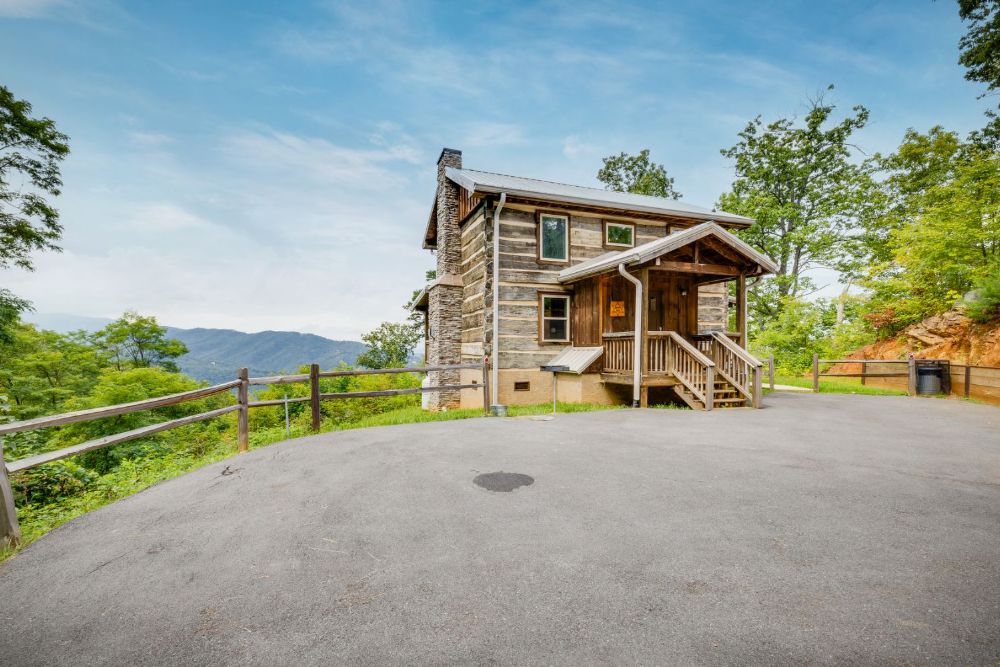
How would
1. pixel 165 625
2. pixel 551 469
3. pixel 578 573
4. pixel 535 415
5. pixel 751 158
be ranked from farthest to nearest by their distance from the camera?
pixel 751 158
pixel 535 415
pixel 551 469
pixel 578 573
pixel 165 625

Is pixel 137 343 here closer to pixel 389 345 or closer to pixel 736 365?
pixel 389 345

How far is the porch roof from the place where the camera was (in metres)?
10.5

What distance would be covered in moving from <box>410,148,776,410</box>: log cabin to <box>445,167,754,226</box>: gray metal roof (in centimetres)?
7

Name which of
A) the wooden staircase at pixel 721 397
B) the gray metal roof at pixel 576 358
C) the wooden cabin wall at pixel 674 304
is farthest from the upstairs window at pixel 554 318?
the wooden staircase at pixel 721 397

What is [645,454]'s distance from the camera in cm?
640

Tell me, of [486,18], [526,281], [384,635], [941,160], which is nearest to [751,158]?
[941,160]

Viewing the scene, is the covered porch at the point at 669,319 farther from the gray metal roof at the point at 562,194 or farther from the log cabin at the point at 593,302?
the gray metal roof at the point at 562,194

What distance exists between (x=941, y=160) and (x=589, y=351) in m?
26.6

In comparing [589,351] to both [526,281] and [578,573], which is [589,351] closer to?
[526,281]

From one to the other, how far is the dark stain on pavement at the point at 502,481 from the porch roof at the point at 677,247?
22.9ft

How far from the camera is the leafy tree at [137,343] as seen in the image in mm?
30484

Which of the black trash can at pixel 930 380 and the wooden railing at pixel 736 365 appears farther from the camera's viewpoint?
the black trash can at pixel 930 380

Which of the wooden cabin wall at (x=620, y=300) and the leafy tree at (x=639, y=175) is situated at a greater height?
the leafy tree at (x=639, y=175)

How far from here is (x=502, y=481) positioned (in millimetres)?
5172
